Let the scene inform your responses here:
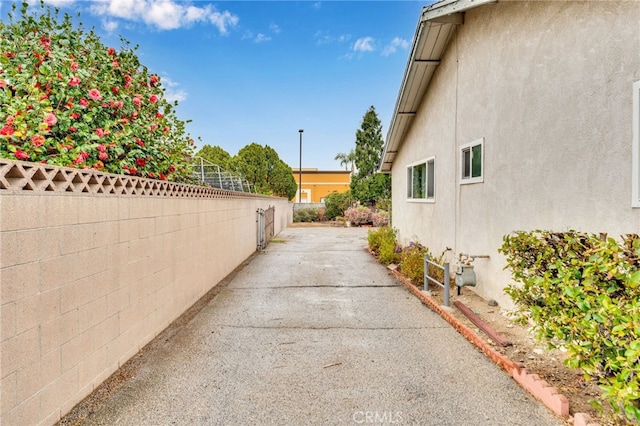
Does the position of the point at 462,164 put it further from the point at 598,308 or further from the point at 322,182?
the point at 322,182

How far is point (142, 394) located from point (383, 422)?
2034 mm

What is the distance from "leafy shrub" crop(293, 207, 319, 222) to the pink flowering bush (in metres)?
22.8

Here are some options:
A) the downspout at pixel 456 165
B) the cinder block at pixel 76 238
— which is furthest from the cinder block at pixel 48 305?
the downspout at pixel 456 165

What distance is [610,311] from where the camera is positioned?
7.30ft

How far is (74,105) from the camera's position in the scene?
12.9ft

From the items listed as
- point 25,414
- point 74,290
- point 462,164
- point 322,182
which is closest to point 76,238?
point 74,290

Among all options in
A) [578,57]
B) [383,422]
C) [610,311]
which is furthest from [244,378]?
[578,57]

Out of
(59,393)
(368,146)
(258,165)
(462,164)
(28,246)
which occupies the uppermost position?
(368,146)

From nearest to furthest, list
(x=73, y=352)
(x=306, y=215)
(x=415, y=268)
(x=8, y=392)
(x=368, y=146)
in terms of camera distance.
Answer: (x=8, y=392) → (x=73, y=352) → (x=415, y=268) → (x=306, y=215) → (x=368, y=146)

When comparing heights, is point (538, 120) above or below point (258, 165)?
below

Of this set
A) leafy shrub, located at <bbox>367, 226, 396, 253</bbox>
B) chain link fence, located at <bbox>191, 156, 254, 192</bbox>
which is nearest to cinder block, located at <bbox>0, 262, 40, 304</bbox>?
chain link fence, located at <bbox>191, 156, 254, 192</bbox>

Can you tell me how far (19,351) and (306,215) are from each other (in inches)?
1034

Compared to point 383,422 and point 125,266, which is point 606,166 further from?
point 125,266

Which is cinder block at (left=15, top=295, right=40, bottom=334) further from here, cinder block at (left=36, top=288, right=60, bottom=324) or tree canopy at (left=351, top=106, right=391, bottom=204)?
tree canopy at (left=351, top=106, right=391, bottom=204)
